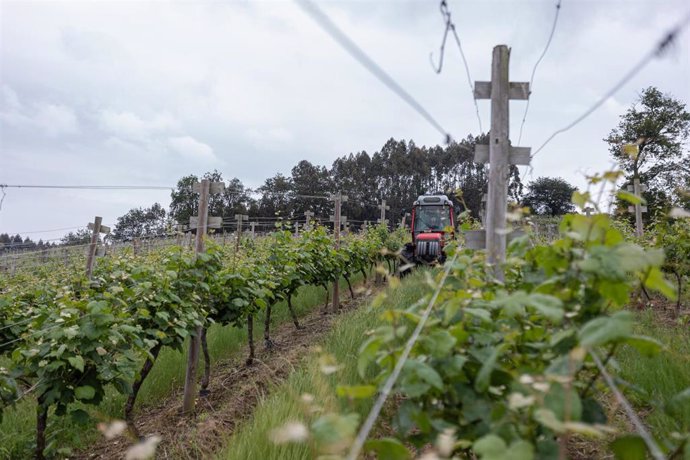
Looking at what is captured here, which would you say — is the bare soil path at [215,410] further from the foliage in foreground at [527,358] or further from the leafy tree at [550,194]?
the leafy tree at [550,194]

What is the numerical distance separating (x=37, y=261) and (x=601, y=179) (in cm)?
2043

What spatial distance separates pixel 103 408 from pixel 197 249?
1.75 metres

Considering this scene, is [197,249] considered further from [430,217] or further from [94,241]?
[430,217]

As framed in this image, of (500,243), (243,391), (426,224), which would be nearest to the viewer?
(500,243)

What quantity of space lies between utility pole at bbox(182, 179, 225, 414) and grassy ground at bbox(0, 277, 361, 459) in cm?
60

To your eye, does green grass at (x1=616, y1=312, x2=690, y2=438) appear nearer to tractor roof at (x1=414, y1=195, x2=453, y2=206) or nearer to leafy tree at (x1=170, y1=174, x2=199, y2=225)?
tractor roof at (x1=414, y1=195, x2=453, y2=206)

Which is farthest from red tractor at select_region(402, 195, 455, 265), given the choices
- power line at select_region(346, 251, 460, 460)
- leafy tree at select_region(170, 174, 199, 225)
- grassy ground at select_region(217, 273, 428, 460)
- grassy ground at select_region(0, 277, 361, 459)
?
leafy tree at select_region(170, 174, 199, 225)

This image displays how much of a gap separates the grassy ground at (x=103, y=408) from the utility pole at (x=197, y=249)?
603 mm

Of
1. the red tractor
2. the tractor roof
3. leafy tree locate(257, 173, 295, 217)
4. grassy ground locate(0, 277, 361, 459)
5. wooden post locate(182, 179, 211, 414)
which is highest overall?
leafy tree locate(257, 173, 295, 217)

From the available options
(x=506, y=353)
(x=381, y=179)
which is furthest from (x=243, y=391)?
(x=381, y=179)

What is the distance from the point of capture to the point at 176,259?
4.18 m

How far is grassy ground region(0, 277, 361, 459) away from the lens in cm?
350

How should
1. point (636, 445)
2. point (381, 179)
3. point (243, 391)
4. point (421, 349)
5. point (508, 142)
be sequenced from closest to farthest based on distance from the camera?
point (636, 445) → point (421, 349) → point (508, 142) → point (243, 391) → point (381, 179)

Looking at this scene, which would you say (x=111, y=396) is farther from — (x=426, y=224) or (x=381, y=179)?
(x=381, y=179)
